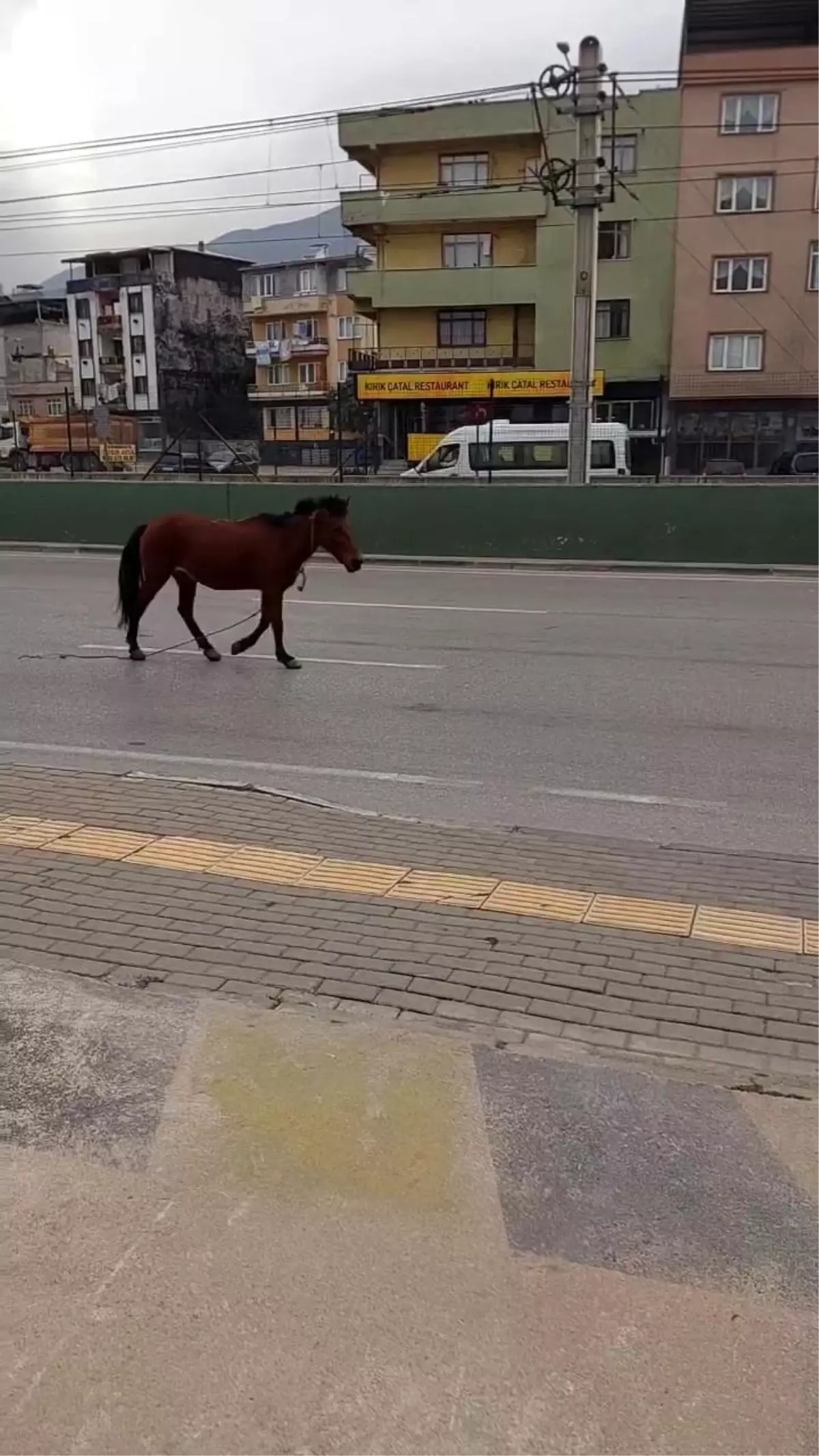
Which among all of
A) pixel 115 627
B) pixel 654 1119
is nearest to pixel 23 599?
pixel 115 627

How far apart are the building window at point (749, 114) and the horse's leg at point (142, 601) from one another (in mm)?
39273

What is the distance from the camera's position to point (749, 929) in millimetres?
4477

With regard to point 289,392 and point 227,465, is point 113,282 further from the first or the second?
point 227,465

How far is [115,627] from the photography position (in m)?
12.6

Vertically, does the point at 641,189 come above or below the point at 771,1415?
above

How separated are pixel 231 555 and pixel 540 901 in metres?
6.44

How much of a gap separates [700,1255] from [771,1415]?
1.55ft

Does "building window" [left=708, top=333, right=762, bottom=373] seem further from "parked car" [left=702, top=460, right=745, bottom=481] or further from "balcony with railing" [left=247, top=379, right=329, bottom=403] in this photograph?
"balcony with railing" [left=247, top=379, right=329, bottom=403]

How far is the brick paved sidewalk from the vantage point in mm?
3689

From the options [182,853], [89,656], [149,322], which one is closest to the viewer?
[182,853]

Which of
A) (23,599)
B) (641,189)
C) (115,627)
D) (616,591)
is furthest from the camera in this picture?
(641,189)

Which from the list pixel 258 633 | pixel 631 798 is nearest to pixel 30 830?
pixel 631 798

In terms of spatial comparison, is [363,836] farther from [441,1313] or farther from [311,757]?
[441,1313]

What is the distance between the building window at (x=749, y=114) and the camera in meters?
41.3
